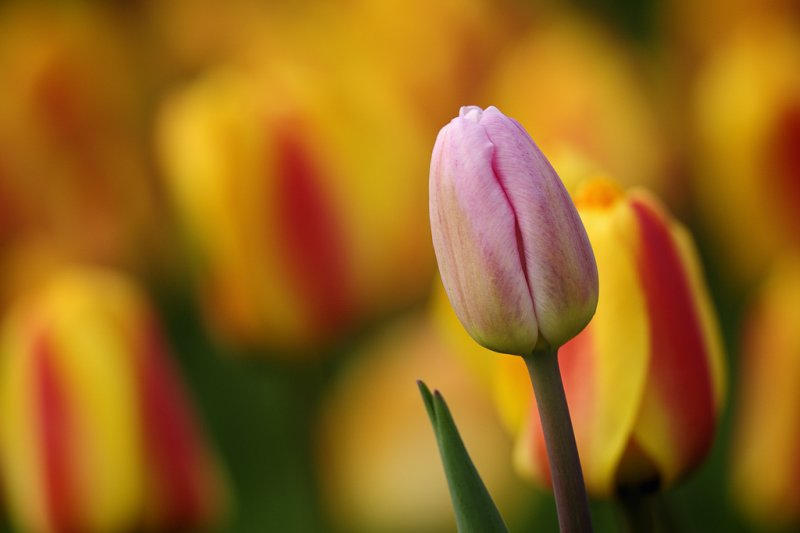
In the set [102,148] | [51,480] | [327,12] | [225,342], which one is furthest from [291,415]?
[327,12]

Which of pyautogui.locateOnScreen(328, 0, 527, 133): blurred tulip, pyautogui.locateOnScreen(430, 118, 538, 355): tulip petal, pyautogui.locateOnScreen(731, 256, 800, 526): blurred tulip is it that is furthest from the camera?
pyautogui.locateOnScreen(328, 0, 527, 133): blurred tulip

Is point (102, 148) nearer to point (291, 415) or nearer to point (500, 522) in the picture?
point (291, 415)

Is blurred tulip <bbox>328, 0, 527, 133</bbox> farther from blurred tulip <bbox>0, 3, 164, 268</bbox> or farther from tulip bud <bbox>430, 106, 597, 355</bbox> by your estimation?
tulip bud <bbox>430, 106, 597, 355</bbox>

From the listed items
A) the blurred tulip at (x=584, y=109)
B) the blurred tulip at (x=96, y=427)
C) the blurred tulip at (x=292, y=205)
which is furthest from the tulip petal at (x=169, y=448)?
the blurred tulip at (x=584, y=109)

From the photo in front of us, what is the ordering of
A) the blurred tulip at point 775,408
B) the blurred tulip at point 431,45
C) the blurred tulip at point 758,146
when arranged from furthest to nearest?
the blurred tulip at point 431,45
the blurred tulip at point 758,146
the blurred tulip at point 775,408

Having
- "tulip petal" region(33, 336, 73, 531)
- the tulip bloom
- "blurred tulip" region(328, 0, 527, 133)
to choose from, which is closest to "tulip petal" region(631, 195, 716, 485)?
the tulip bloom

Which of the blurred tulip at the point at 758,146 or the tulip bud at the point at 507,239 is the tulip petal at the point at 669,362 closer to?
the tulip bud at the point at 507,239
